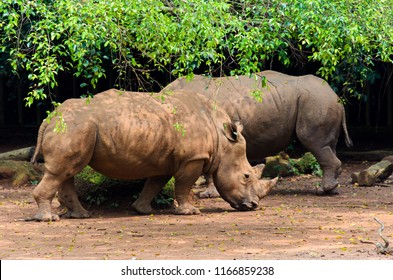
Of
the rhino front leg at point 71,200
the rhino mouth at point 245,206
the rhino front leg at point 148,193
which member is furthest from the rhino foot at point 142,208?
the rhino mouth at point 245,206

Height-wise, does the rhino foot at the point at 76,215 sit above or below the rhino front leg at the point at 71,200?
below

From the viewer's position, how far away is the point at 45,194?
33.8ft

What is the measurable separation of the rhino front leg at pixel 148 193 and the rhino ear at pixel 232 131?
861 mm

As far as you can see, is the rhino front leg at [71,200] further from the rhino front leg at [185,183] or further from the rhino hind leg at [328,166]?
the rhino hind leg at [328,166]

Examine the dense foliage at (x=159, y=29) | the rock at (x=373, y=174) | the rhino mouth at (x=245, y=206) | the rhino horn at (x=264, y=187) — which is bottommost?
the rock at (x=373, y=174)

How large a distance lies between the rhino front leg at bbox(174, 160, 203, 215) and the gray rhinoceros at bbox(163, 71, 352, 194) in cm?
194

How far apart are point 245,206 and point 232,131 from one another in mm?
907

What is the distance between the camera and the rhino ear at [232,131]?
11320 millimetres

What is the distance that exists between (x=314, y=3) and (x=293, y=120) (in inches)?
118

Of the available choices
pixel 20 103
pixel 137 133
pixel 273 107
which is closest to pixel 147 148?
pixel 137 133

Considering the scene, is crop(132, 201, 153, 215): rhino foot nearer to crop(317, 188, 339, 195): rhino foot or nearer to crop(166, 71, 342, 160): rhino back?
crop(166, 71, 342, 160): rhino back

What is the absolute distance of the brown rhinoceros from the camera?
1023 centimetres

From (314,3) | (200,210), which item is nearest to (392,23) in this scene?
(314,3)

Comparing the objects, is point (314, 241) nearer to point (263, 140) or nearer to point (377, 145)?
point (263, 140)
